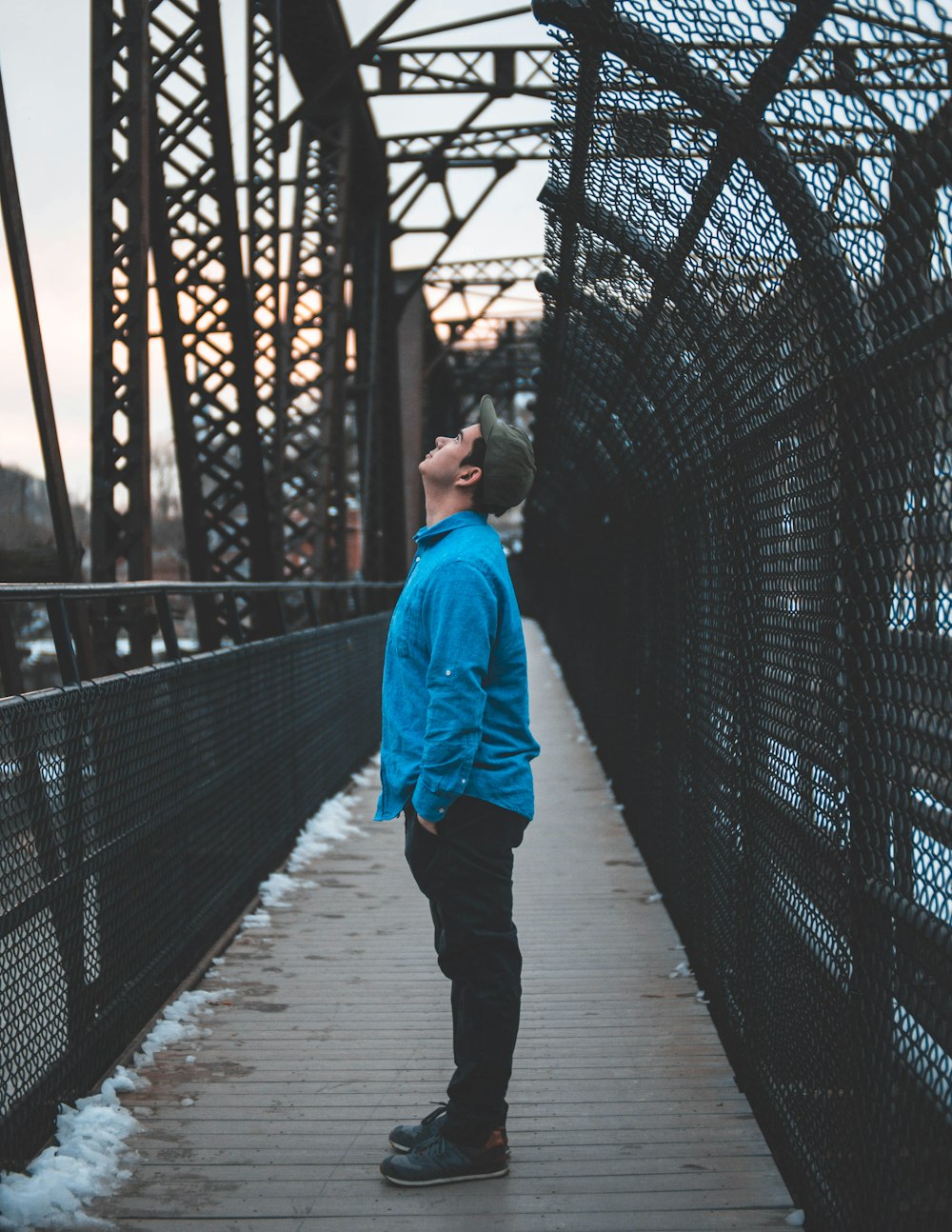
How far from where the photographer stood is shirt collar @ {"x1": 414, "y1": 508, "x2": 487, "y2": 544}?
336 centimetres

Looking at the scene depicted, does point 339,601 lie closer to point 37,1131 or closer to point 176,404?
point 176,404

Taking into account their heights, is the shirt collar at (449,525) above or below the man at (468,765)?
above

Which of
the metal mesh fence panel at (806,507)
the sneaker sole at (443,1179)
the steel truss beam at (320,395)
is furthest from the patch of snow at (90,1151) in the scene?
the steel truss beam at (320,395)

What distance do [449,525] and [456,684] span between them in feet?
1.46

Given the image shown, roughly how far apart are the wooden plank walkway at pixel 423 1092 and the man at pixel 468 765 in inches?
8.5

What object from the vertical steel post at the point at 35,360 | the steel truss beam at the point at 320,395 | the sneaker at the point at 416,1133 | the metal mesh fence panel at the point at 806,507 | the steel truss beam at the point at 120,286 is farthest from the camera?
the steel truss beam at the point at 320,395

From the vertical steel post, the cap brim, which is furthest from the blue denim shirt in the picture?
the vertical steel post

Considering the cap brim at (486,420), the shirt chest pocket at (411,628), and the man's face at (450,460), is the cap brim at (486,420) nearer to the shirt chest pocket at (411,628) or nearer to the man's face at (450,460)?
the man's face at (450,460)

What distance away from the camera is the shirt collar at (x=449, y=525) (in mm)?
3357

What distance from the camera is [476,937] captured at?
3.25 meters

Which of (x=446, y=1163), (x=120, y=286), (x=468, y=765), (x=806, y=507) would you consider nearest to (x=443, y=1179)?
(x=446, y=1163)

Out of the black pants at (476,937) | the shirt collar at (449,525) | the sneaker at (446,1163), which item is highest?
the shirt collar at (449,525)

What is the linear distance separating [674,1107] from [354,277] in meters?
15.4

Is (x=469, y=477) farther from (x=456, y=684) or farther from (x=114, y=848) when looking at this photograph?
(x=114, y=848)
